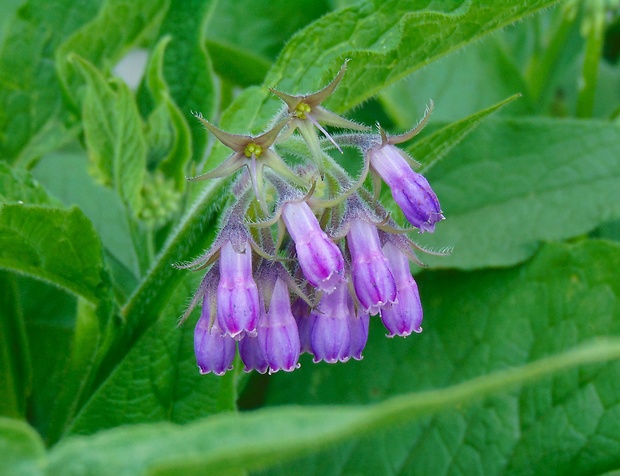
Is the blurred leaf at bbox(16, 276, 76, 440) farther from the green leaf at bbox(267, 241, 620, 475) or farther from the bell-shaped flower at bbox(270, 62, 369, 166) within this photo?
the bell-shaped flower at bbox(270, 62, 369, 166)

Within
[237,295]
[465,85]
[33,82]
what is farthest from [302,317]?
[465,85]

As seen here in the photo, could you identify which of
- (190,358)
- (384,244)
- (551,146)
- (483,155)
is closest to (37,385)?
(190,358)

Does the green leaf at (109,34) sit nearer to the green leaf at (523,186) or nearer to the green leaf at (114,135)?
the green leaf at (114,135)

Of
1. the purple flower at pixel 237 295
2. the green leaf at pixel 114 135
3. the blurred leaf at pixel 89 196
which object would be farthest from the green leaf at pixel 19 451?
the blurred leaf at pixel 89 196

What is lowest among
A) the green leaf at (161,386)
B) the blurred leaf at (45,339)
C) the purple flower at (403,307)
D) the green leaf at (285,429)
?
the blurred leaf at (45,339)

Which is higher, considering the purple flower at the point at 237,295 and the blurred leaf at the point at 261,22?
the purple flower at the point at 237,295

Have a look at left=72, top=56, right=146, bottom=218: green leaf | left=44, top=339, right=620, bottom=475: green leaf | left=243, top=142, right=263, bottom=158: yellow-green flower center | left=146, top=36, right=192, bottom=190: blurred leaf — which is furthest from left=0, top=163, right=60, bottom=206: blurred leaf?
left=44, top=339, right=620, bottom=475: green leaf
